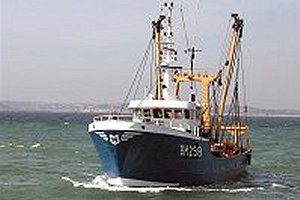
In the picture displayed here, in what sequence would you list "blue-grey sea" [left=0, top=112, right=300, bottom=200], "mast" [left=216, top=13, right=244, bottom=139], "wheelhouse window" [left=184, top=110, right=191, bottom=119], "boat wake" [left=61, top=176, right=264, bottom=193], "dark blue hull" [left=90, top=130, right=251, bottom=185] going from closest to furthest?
1. "dark blue hull" [left=90, top=130, right=251, bottom=185]
2. "blue-grey sea" [left=0, top=112, right=300, bottom=200]
3. "boat wake" [left=61, top=176, right=264, bottom=193]
4. "wheelhouse window" [left=184, top=110, right=191, bottom=119]
5. "mast" [left=216, top=13, right=244, bottom=139]

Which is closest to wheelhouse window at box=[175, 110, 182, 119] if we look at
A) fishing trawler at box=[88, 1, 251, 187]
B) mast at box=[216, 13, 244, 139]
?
fishing trawler at box=[88, 1, 251, 187]

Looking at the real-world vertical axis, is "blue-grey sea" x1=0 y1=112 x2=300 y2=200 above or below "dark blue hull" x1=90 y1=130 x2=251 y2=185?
below

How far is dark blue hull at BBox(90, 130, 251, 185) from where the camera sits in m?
39.2

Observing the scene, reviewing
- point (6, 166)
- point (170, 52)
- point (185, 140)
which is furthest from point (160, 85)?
point (6, 166)

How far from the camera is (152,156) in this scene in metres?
39.6

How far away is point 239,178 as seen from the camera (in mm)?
50031

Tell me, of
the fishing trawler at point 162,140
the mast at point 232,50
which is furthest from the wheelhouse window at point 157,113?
the mast at point 232,50

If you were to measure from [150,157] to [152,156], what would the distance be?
0.12 metres

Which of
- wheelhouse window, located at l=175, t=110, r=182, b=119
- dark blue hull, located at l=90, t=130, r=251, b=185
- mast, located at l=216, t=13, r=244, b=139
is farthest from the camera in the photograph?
mast, located at l=216, t=13, r=244, b=139

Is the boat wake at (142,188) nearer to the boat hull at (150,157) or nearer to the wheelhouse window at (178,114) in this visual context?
the boat hull at (150,157)

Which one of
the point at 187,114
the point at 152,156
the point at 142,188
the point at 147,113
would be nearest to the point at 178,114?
the point at 187,114

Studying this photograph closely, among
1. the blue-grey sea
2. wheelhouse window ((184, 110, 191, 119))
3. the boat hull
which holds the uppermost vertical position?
wheelhouse window ((184, 110, 191, 119))

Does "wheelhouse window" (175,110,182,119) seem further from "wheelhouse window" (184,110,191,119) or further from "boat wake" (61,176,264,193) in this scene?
"boat wake" (61,176,264,193)

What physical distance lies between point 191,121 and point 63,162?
22686 millimetres
